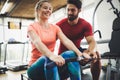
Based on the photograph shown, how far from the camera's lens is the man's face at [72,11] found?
180 cm

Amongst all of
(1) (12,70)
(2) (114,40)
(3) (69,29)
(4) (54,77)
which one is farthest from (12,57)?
(4) (54,77)

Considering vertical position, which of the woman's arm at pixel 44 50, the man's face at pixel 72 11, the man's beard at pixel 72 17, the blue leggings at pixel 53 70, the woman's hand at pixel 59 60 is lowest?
the blue leggings at pixel 53 70

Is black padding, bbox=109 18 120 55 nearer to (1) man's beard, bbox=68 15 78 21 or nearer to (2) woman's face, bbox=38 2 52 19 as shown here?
(1) man's beard, bbox=68 15 78 21

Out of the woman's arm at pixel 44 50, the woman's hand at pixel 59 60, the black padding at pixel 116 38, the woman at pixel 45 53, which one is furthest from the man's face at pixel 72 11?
the black padding at pixel 116 38

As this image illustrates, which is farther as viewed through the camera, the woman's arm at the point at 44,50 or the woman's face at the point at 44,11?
the woman's face at the point at 44,11

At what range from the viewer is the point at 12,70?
521 cm

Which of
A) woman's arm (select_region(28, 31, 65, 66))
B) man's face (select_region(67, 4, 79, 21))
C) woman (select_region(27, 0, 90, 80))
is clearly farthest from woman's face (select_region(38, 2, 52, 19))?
man's face (select_region(67, 4, 79, 21))

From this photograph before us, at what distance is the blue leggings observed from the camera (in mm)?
1198

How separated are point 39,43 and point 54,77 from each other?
29 centimetres

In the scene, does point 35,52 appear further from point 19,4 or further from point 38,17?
point 19,4

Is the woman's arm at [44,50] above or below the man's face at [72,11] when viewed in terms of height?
below

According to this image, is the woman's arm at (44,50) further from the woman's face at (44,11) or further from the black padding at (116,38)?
the black padding at (116,38)

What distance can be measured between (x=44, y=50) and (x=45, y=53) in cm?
3

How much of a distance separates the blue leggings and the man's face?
2.01 feet
